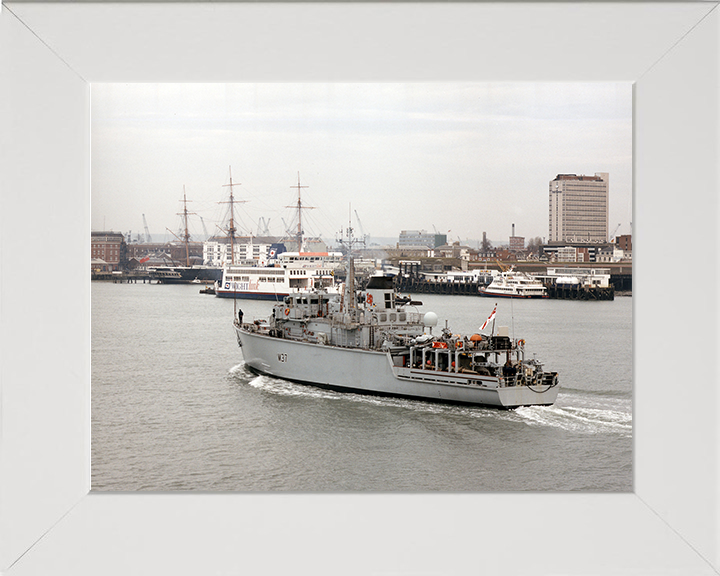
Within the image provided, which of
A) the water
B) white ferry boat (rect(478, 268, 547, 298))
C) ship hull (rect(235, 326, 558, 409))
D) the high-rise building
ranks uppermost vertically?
the high-rise building

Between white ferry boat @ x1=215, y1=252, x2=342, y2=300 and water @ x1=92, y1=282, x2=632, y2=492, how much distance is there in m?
8.45

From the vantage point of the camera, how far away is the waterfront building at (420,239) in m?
17.2

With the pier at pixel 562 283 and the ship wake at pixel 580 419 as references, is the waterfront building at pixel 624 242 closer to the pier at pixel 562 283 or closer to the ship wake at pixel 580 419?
the pier at pixel 562 283

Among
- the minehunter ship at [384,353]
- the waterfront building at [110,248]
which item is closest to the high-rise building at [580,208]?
the minehunter ship at [384,353]

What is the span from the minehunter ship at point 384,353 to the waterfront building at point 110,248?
534 inches

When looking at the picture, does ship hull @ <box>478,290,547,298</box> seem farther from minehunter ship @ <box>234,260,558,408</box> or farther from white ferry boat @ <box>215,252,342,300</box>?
minehunter ship @ <box>234,260,558,408</box>

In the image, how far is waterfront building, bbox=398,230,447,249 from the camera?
1716cm

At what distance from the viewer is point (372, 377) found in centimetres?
920

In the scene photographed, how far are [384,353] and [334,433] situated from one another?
1472mm

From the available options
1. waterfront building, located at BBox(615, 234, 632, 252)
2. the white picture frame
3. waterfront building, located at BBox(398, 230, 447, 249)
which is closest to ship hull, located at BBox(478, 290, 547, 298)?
waterfront building, located at BBox(615, 234, 632, 252)

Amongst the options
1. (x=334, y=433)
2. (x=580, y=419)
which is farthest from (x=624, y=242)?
(x=334, y=433)
